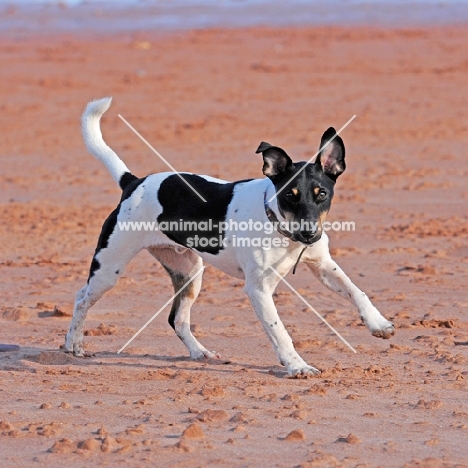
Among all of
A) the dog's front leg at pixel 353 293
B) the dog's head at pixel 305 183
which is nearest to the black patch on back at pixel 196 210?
the dog's head at pixel 305 183

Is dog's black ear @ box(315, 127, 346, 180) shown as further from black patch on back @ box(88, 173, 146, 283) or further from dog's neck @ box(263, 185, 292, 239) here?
black patch on back @ box(88, 173, 146, 283)

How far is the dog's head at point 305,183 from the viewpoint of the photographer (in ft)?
19.4

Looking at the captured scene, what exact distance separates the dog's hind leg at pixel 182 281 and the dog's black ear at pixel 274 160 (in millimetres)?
1190

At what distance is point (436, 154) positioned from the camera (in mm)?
14367

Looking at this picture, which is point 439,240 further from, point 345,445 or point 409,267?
point 345,445

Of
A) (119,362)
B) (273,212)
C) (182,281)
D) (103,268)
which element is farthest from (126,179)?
(273,212)

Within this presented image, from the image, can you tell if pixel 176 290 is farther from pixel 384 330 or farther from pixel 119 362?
pixel 384 330

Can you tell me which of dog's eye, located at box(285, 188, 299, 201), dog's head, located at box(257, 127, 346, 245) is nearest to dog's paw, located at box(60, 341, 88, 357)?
dog's head, located at box(257, 127, 346, 245)

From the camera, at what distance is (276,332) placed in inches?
246

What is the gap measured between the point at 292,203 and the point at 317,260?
54cm

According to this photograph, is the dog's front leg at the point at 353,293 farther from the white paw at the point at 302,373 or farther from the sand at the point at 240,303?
the white paw at the point at 302,373

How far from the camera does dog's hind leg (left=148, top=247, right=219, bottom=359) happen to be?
22.9 feet

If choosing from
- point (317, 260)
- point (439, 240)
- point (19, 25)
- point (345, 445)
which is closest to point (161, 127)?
point (439, 240)

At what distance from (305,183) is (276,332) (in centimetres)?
94
